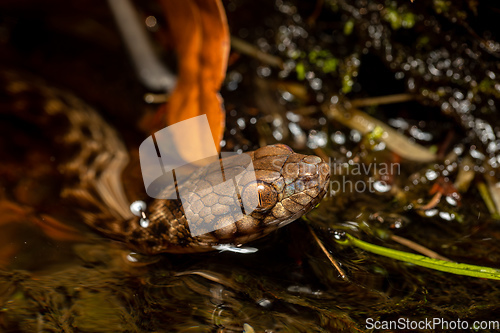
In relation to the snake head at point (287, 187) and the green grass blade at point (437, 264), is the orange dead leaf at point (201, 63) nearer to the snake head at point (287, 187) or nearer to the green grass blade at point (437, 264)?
the snake head at point (287, 187)

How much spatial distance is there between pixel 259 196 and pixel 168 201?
2.16 feet

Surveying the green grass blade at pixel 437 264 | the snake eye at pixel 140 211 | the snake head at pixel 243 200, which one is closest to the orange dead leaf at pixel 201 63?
the snake head at pixel 243 200

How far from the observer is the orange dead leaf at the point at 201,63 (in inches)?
95.3

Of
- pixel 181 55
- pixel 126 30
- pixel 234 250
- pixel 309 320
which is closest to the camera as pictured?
pixel 309 320

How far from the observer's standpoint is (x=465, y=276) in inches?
75.5

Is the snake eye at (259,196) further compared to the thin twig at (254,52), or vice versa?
the thin twig at (254,52)

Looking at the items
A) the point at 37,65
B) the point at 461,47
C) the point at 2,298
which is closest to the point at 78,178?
the point at 2,298

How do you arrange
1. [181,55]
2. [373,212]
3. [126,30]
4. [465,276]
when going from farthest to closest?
[126,30]
[181,55]
[373,212]
[465,276]

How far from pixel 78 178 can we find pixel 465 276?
9.31ft

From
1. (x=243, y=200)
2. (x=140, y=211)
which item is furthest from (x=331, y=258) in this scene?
(x=140, y=211)

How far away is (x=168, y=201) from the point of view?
227cm

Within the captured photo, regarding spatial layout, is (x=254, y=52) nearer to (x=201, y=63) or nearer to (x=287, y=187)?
(x=201, y=63)

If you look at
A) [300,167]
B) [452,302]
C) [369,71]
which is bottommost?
[452,302]

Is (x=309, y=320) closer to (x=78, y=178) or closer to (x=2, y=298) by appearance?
(x=2, y=298)
